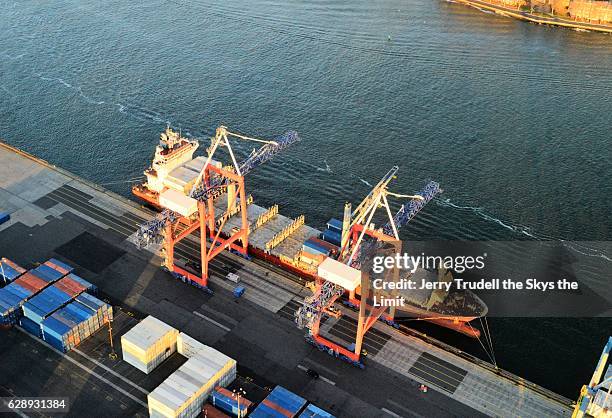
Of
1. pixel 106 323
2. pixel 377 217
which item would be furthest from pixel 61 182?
pixel 377 217

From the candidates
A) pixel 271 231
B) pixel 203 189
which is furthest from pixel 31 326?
pixel 271 231

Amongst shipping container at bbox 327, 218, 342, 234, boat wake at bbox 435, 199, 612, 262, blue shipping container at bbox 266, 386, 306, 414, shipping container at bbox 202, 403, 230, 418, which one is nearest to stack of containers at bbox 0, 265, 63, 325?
shipping container at bbox 202, 403, 230, 418

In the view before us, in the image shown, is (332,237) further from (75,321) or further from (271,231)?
(75,321)

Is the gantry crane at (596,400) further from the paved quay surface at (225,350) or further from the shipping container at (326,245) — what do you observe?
the shipping container at (326,245)

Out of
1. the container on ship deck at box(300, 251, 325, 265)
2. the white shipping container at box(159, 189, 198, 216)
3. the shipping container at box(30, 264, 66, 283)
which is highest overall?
the white shipping container at box(159, 189, 198, 216)

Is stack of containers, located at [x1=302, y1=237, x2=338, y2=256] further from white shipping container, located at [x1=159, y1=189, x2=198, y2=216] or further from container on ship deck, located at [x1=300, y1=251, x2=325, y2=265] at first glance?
white shipping container, located at [x1=159, y1=189, x2=198, y2=216]
